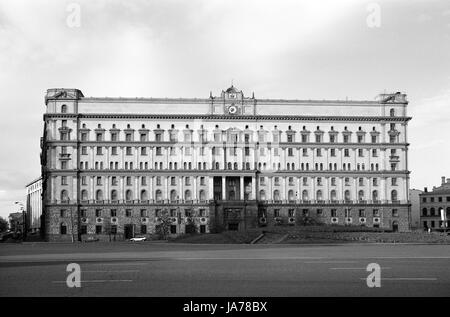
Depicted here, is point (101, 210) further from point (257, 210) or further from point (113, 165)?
point (257, 210)

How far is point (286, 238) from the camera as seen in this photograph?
61406 millimetres

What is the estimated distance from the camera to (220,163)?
355 ft

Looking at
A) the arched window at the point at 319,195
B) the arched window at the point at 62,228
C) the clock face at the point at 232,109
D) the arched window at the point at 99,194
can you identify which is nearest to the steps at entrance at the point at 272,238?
the clock face at the point at 232,109

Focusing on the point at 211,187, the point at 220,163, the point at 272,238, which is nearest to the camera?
the point at 272,238

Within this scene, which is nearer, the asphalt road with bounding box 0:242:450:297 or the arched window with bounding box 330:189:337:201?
the asphalt road with bounding box 0:242:450:297

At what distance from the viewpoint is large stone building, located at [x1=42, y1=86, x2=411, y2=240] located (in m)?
106

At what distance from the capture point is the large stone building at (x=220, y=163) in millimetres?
106188

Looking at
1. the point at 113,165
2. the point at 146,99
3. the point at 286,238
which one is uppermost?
the point at 146,99

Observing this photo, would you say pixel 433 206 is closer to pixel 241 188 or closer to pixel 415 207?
pixel 415 207

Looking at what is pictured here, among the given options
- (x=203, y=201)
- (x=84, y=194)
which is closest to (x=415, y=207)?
(x=203, y=201)

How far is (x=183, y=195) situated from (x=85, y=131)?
19.1m

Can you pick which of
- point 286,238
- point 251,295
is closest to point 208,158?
point 286,238

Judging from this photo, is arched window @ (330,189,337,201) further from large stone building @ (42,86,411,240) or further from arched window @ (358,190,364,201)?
arched window @ (358,190,364,201)

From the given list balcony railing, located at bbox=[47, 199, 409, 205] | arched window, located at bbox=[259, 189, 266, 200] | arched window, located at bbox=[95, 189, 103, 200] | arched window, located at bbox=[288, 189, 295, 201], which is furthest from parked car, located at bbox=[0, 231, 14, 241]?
arched window, located at bbox=[288, 189, 295, 201]
